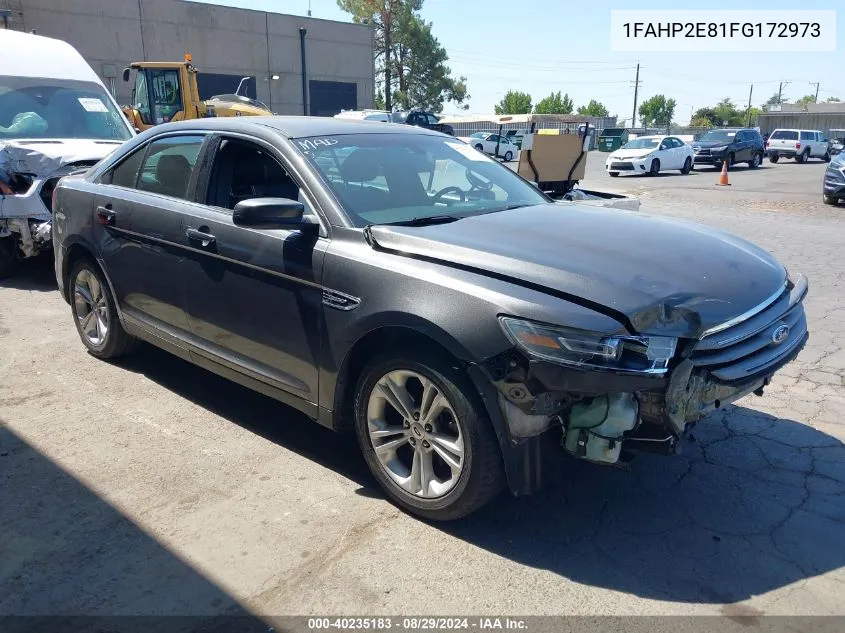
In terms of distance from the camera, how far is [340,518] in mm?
3268

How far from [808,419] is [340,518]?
289 centimetres

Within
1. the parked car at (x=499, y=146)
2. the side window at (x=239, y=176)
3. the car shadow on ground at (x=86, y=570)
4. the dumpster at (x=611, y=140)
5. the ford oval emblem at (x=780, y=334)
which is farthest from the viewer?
the dumpster at (x=611, y=140)

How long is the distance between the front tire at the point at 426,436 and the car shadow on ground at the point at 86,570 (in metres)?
0.91

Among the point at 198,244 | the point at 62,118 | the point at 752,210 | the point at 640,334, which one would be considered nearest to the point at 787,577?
the point at 640,334

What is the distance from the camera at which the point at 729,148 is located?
29656 mm

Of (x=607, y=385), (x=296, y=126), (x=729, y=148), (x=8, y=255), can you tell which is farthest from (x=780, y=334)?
(x=729, y=148)

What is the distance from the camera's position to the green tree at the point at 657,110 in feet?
416

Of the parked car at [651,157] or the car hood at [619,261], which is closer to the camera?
the car hood at [619,261]

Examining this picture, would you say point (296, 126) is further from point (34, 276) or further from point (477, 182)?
point (34, 276)

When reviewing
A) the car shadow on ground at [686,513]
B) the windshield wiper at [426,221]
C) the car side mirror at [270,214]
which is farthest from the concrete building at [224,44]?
the car shadow on ground at [686,513]

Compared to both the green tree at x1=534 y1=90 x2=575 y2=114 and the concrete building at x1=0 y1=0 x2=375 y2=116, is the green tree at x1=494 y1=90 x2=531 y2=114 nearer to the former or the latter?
the green tree at x1=534 y1=90 x2=575 y2=114

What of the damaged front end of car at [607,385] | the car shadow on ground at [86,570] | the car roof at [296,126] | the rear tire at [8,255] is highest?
the car roof at [296,126]

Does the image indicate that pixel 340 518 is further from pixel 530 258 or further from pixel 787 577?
pixel 787 577

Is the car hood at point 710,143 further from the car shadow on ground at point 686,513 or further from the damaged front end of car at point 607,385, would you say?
the damaged front end of car at point 607,385
